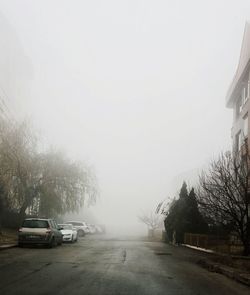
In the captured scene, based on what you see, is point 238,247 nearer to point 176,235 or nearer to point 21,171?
point 176,235

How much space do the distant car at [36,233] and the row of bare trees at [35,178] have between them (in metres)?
8.04

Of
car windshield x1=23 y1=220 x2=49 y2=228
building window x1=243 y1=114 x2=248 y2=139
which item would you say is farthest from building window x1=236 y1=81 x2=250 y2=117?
car windshield x1=23 y1=220 x2=49 y2=228

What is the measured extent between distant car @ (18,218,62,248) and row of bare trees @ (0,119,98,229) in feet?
26.4

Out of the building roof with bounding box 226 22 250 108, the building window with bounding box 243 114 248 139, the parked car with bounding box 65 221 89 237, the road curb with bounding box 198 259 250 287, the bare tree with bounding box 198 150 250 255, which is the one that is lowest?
the road curb with bounding box 198 259 250 287

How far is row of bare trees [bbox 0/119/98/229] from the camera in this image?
127 feet

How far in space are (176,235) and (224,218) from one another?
47.1ft

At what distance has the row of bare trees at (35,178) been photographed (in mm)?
38719

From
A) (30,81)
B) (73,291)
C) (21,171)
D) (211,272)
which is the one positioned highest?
(30,81)

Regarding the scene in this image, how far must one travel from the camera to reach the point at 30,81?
118875mm

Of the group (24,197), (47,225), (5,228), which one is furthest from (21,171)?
(47,225)

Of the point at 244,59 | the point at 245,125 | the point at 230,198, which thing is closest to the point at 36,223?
the point at 230,198

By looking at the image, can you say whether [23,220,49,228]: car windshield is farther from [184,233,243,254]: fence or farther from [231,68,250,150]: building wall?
[231,68,250,150]: building wall

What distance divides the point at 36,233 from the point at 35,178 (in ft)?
42.5

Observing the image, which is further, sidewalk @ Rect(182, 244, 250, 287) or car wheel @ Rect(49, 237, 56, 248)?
car wheel @ Rect(49, 237, 56, 248)
